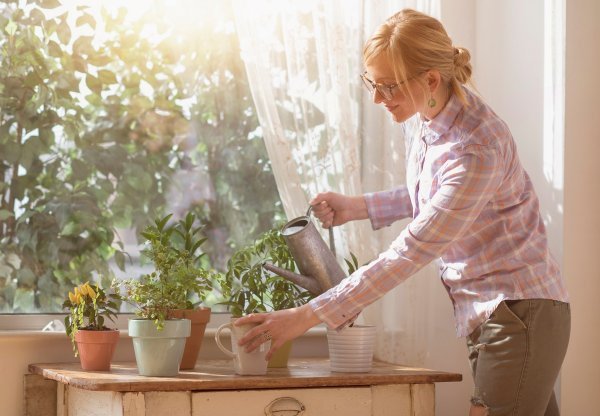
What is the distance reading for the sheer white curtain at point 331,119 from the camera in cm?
234

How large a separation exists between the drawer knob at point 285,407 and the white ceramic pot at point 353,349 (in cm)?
18

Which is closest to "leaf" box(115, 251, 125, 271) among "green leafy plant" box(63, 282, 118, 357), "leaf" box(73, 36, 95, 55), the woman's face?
"green leafy plant" box(63, 282, 118, 357)

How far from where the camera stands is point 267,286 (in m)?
2.13

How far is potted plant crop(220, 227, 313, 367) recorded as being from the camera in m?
2.07

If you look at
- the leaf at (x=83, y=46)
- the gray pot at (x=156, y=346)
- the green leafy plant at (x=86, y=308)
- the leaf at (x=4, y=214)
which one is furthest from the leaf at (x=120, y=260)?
the gray pot at (x=156, y=346)

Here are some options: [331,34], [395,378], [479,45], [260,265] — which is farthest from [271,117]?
[395,378]

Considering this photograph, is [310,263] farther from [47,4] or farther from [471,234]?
[47,4]

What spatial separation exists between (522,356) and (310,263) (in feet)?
1.64

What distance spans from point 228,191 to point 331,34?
516 millimetres

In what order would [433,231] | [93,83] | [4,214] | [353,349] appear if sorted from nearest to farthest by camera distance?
[433,231] → [353,349] → [4,214] → [93,83]

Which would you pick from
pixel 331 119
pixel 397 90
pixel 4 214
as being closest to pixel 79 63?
pixel 4 214

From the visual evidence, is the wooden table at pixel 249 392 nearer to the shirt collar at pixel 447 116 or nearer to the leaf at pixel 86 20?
the shirt collar at pixel 447 116

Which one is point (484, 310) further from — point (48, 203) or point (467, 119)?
point (48, 203)

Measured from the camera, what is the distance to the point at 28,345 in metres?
2.18
